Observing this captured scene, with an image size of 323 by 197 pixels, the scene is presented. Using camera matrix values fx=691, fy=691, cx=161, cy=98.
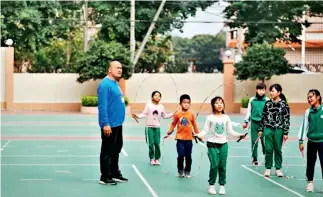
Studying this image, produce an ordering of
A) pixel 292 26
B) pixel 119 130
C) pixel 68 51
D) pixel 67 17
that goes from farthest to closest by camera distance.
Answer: pixel 68 51
pixel 67 17
pixel 292 26
pixel 119 130

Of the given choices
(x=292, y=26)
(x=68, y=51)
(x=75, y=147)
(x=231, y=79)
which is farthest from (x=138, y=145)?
(x=68, y=51)

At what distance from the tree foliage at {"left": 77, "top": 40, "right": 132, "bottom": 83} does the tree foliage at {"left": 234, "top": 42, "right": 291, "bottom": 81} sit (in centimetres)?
591

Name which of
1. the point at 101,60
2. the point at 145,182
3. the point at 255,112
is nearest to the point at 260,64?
the point at 101,60

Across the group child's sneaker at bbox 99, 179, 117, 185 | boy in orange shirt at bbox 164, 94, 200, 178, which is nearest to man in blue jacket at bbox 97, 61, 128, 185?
child's sneaker at bbox 99, 179, 117, 185

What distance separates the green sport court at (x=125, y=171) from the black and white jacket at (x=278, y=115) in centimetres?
94

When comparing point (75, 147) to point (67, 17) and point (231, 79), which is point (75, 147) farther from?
point (67, 17)

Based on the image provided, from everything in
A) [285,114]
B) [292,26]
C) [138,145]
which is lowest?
[138,145]

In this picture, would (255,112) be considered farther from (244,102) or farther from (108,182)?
(244,102)

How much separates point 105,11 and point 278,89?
104ft

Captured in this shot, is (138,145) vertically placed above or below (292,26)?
below

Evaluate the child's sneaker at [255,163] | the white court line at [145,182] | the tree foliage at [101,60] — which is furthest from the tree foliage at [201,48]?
the white court line at [145,182]

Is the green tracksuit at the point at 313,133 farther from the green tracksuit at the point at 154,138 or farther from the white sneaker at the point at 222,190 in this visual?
the green tracksuit at the point at 154,138

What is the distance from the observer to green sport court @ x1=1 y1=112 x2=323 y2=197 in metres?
10.6

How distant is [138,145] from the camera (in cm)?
1848
